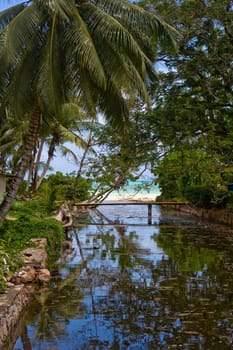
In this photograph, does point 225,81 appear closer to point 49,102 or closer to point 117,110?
point 117,110

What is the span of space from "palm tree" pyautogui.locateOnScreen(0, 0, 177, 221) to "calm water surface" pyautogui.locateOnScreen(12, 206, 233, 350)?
8.98 feet

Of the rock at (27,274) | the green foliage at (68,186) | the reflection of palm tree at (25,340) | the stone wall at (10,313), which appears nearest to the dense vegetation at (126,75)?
the rock at (27,274)

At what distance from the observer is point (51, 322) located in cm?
707

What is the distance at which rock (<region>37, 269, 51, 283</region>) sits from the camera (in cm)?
978

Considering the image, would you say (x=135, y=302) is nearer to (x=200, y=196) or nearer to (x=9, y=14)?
(x=9, y=14)

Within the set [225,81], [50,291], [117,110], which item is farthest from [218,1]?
[50,291]

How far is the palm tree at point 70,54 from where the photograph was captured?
878cm

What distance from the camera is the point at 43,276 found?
9891 mm

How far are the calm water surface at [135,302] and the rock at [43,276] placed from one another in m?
0.18

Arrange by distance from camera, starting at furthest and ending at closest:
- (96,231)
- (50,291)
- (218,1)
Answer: (96,231)
(218,1)
(50,291)

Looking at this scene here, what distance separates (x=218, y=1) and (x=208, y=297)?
6.42 m

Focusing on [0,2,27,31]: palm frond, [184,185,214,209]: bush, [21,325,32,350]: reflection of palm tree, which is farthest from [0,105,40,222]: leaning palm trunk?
[184,185,214,209]: bush

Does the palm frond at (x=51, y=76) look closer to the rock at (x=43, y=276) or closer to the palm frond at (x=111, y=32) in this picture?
the palm frond at (x=111, y=32)

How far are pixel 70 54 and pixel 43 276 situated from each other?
A: 455 centimetres
